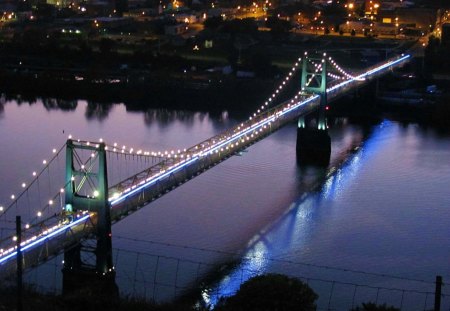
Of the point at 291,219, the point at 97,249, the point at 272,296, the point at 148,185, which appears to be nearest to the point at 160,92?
the point at 291,219

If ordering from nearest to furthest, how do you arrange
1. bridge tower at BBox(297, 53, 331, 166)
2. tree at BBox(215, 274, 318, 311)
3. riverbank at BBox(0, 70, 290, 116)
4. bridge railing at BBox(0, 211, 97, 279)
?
1. tree at BBox(215, 274, 318, 311)
2. bridge railing at BBox(0, 211, 97, 279)
3. bridge tower at BBox(297, 53, 331, 166)
4. riverbank at BBox(0, 70, 290, 116)

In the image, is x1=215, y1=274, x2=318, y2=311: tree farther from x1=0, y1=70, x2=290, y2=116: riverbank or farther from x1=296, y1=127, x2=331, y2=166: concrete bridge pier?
x1=0, y1=70, x2=290, y2=116: riverbank

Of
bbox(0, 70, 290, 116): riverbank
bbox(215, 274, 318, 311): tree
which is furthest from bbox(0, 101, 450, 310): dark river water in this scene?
bbox(0, 70, 290, 116): riverbank

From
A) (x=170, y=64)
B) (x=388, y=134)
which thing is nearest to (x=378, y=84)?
(x=388, y=134)

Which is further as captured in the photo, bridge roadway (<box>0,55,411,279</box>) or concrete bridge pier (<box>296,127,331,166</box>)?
concrete bridge pier (<box>296,127,331,166</box>)

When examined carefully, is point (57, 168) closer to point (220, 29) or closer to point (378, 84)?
point (378, 84)

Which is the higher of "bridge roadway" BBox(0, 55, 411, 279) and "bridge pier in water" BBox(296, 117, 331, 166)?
"bridge roadway" BBox(0, 55, 411, 279)

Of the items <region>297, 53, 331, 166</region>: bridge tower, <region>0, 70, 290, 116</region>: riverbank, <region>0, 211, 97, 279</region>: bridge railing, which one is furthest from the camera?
<region>0, 70, 290, 116</region>: riverbank
